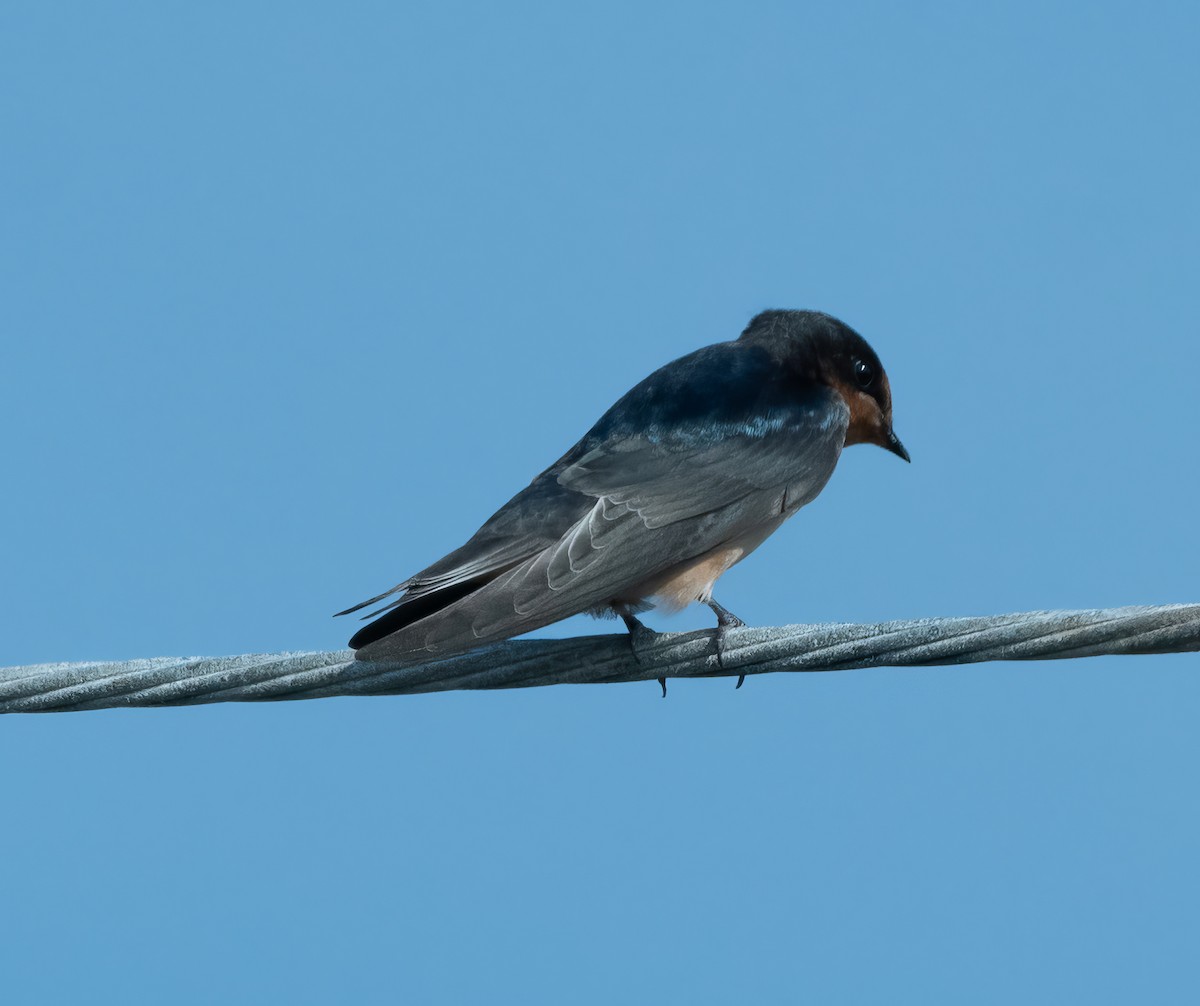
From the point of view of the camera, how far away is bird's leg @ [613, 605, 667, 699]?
3.46 meters

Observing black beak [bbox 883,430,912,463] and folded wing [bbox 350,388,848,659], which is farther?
black beak [bbox 883,430,912,463]

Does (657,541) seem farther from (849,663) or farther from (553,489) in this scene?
(849,663)

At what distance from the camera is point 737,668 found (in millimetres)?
3119

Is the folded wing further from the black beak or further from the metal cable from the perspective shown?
the black beak

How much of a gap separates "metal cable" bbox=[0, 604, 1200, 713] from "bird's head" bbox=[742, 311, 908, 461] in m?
1.89

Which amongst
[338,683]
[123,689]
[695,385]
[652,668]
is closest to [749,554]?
[695,385]

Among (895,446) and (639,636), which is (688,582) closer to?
(639,636)

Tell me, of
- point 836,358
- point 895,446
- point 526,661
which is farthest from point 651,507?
point 895,446

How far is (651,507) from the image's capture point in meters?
3.78

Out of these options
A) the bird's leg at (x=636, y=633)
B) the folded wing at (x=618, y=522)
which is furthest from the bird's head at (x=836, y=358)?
the bird's leg at (x=636, y=633)

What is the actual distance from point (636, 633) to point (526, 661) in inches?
15.1

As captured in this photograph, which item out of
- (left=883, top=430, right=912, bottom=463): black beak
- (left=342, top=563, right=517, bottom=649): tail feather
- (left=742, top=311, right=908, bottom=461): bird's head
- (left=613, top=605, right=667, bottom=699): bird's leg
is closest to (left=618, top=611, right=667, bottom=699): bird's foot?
(left=613, top=605, right=667, bottom=699): bird's leg

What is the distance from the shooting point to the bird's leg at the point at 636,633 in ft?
11.3

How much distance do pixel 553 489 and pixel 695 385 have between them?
672 mm
